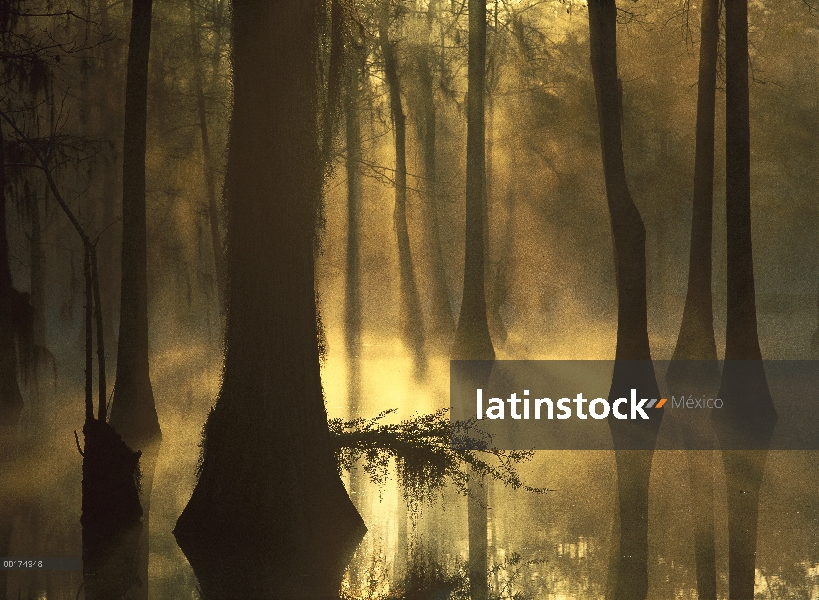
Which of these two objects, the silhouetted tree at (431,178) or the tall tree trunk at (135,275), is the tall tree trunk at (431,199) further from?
the tall tree trunk at (135,275)

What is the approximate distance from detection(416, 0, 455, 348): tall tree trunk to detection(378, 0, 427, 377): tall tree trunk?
0.44 meters

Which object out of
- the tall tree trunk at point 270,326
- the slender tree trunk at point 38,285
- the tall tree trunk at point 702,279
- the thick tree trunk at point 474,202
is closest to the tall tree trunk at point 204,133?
the slender tree trunk at point 38,285

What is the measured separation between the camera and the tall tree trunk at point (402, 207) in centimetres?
2119

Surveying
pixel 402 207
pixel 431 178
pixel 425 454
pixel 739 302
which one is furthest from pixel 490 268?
pixel 425 454

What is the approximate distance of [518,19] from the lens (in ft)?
67.7

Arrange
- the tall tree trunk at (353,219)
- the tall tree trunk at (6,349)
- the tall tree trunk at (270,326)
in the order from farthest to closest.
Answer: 1. the tall tree trunk at (353,219)
2. the tall tree trunk at (6,349)
3. the tall tree trunk at (270,326)

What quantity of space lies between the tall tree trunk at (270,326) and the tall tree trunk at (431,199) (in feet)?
46.4

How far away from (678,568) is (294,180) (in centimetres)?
385

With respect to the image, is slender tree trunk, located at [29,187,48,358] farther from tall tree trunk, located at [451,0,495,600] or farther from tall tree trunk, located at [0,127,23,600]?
tall tree trunk, located at [451,0,495,600]

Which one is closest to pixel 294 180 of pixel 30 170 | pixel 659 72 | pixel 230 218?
pixel 230 218

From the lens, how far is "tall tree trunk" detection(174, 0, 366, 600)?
7.23m

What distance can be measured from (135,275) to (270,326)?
4.57 metres

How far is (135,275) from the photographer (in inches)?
447

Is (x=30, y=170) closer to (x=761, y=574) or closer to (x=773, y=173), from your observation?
(x=761, y=574)
